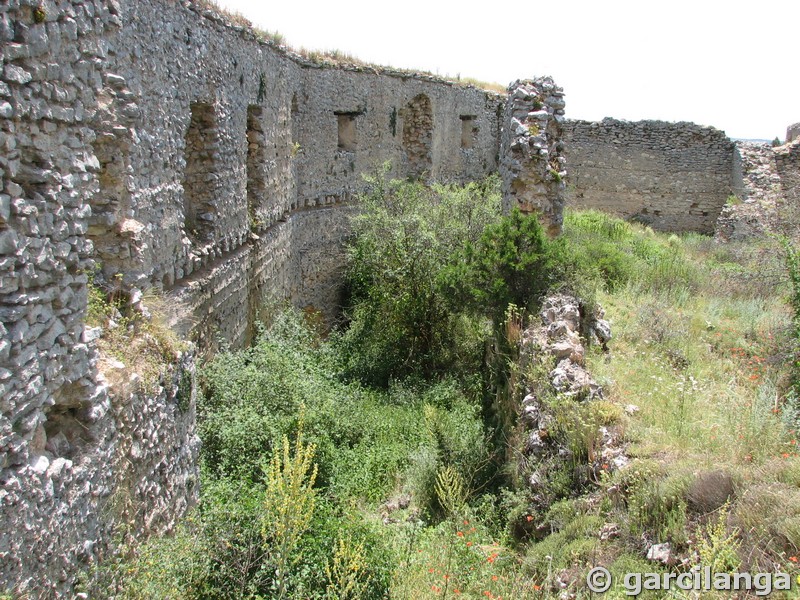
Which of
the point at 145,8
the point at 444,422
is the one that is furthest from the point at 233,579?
the point at 145,8

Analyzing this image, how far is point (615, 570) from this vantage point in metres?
4.07

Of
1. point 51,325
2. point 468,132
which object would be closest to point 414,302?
point 51,325

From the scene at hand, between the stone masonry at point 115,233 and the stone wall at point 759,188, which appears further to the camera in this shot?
the stone wall at point 759,188

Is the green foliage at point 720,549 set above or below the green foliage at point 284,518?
above

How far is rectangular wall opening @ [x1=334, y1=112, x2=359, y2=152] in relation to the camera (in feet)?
→ 49.3

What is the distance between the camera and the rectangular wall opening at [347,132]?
1504 centimetres

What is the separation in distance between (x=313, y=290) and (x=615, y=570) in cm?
1110

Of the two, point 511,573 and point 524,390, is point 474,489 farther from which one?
point 511,573

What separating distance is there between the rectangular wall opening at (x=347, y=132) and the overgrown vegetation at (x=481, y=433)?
2.45m

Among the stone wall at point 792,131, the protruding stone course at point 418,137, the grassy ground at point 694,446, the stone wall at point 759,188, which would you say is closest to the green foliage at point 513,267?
the grassy ground at point 694,446

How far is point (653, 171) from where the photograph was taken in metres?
19.6

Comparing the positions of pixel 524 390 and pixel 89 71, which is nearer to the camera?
pixel 89 71

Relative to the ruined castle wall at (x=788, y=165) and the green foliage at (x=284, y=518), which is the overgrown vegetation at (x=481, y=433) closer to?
the green foliage at (x=284, y=518)

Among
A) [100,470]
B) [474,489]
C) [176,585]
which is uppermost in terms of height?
[100,470]
